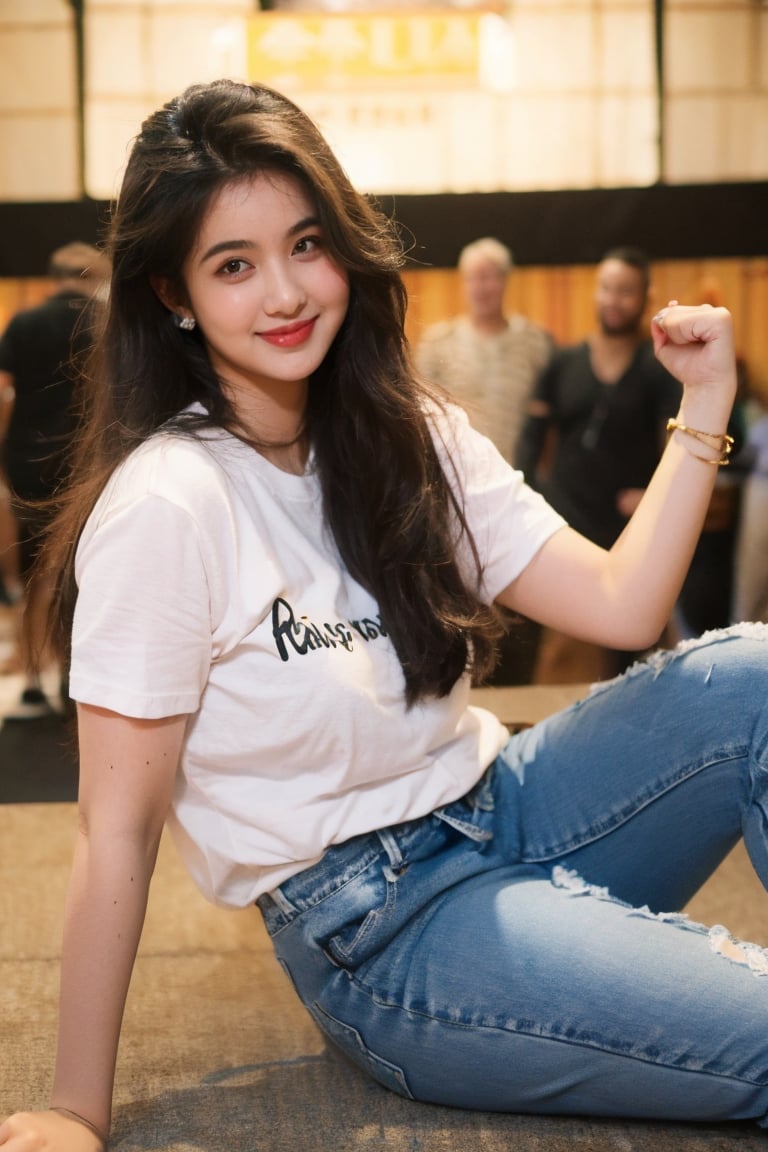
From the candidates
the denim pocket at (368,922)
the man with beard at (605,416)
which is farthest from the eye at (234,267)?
the man with beard at (605,416)

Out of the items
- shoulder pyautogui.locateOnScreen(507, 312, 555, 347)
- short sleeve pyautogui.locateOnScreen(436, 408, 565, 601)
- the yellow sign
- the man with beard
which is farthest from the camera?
the yellow sign

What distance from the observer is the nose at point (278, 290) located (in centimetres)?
103

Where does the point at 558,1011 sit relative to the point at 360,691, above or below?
below

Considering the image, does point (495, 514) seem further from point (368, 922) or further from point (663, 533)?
point (368, 922)

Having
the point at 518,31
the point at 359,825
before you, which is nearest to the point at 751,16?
the point at 518,31

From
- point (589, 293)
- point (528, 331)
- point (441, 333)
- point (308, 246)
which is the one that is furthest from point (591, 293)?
A: point (308, 246)

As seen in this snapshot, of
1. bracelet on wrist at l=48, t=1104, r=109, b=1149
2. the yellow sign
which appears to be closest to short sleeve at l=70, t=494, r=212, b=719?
bracelet on wrist at l=48, t=1104, r=109, b=1149

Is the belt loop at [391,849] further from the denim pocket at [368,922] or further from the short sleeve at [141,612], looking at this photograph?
the short sleeve at [141,612]

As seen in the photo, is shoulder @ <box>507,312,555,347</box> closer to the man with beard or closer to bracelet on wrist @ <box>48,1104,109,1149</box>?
the man with beard

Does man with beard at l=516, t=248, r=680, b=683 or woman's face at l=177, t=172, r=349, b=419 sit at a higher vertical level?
woman's face at l=177, t=172, r=349, b=419

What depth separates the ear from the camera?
1.06 m

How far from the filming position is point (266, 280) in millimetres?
1030

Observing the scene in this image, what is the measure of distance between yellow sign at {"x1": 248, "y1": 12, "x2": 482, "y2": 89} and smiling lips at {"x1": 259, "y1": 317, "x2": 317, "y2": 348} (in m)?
2.52

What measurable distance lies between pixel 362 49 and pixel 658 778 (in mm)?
2786
